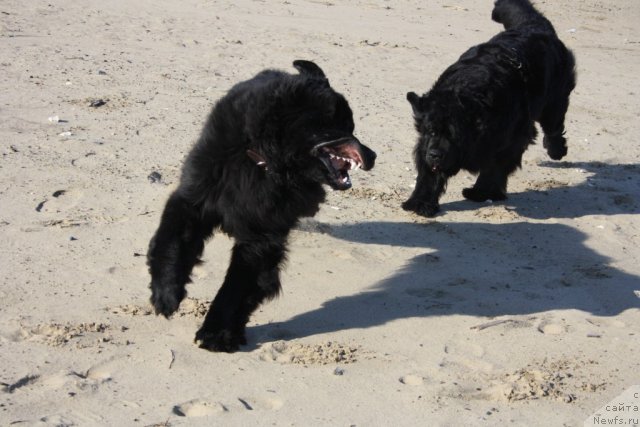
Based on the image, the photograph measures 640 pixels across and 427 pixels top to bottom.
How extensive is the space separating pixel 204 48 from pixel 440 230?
5.07 meters

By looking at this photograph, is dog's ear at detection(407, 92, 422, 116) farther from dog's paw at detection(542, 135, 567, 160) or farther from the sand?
dog's paw at detection(542, 135, 567, 160)

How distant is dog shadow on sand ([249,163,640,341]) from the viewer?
616 centimetres

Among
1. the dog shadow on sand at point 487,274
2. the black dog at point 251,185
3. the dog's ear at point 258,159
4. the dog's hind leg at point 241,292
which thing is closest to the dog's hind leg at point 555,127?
the dog shadow on sand at point 487,274

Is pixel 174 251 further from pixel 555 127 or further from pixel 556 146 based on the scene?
pixel 556 146

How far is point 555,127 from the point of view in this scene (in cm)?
947

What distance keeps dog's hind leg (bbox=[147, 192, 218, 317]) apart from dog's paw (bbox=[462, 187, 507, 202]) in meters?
3.51

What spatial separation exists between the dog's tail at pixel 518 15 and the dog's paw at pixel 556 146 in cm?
103

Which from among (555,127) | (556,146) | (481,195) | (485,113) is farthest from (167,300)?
(556,146)

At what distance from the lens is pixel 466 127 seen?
7875 mm

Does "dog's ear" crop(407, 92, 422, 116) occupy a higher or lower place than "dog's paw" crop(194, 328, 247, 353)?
higher

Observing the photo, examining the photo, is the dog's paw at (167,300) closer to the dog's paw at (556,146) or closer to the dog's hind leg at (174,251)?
the dog's hind leg at (174,251)

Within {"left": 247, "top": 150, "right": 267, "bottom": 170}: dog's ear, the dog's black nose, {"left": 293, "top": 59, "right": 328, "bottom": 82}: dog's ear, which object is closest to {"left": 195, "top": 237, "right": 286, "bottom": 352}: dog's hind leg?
{"left": 247, "top": 150, "right": 267, "bottom": 170}: dog's ear

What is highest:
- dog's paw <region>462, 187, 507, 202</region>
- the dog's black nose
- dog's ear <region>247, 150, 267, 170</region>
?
dog's ear <region>247, 150, 267, 170</region>

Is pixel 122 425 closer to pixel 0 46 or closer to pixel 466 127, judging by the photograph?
pixel 466 127
